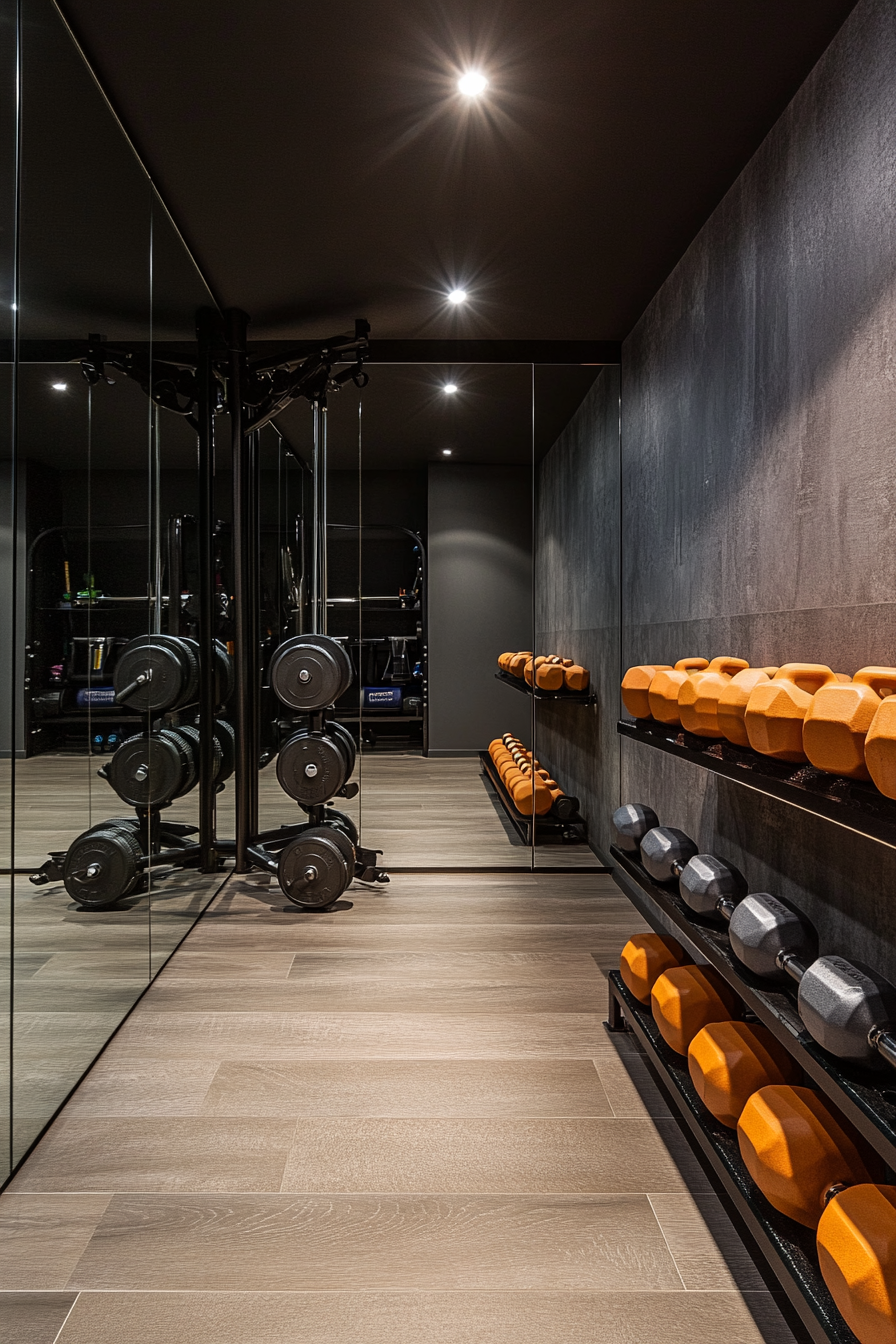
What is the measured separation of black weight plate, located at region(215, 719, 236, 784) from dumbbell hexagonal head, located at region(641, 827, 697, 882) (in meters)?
2.24

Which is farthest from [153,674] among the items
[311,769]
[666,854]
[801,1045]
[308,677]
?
[801,1045]

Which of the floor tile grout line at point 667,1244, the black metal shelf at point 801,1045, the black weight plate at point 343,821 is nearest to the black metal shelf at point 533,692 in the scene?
the black weight plate at point 343,821

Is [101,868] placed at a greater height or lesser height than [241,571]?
lesser

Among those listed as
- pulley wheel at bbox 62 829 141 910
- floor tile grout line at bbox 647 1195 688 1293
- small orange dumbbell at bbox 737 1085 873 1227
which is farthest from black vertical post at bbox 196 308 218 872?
small orange dumbbell at bbox 737 1085 873 1227

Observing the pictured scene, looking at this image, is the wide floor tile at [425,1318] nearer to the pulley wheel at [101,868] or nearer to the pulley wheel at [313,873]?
the pulley wheel at [101,868]

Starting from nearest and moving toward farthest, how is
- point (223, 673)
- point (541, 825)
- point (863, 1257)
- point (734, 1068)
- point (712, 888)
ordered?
1. point (863, 1257)
2. point (734, 1068)
3. point (712, 888)
4. point (223, 673)
5. point (541, 825)

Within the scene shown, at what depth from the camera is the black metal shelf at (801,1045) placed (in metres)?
1.10

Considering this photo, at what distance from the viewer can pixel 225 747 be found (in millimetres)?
3879

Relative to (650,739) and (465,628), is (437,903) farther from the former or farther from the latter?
(650,739)

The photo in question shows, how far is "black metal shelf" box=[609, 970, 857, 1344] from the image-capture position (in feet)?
3.84

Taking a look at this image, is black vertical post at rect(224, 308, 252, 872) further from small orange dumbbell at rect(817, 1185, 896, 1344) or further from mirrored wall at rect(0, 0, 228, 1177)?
small orange dumbbell at rect(817, 1185, 896, 1344)

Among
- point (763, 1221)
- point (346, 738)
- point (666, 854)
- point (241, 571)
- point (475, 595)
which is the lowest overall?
point (763, 1221)

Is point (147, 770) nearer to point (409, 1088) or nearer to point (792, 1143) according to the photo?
point (409, 1088)

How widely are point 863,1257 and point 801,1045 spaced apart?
283mm
